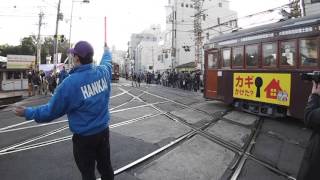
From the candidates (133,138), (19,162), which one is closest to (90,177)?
(19,162)

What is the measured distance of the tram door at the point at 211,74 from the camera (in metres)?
18.7

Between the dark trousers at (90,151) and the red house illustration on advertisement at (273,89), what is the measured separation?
10222mm

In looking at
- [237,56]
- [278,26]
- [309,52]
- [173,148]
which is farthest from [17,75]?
[173,148]

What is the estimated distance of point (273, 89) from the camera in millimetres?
14133

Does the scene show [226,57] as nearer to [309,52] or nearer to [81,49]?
[309,52]

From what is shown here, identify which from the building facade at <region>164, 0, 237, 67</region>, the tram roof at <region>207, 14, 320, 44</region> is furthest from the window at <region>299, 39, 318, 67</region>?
the building facade at <region>164, 0, 237, 67</region>

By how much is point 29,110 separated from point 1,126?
963 centimetres

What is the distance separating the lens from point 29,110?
430 cm

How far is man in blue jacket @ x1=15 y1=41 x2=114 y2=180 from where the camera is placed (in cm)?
434

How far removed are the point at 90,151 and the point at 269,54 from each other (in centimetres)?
1119

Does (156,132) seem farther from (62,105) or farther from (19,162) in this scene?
(62,105)

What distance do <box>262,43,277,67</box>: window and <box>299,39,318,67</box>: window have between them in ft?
4.62

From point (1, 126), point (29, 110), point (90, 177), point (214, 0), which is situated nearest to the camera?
point (29, 110)

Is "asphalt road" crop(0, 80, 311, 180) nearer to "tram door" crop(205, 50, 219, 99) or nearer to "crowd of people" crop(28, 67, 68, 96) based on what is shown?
"tram door" crop(205, 50, 219, 99)
